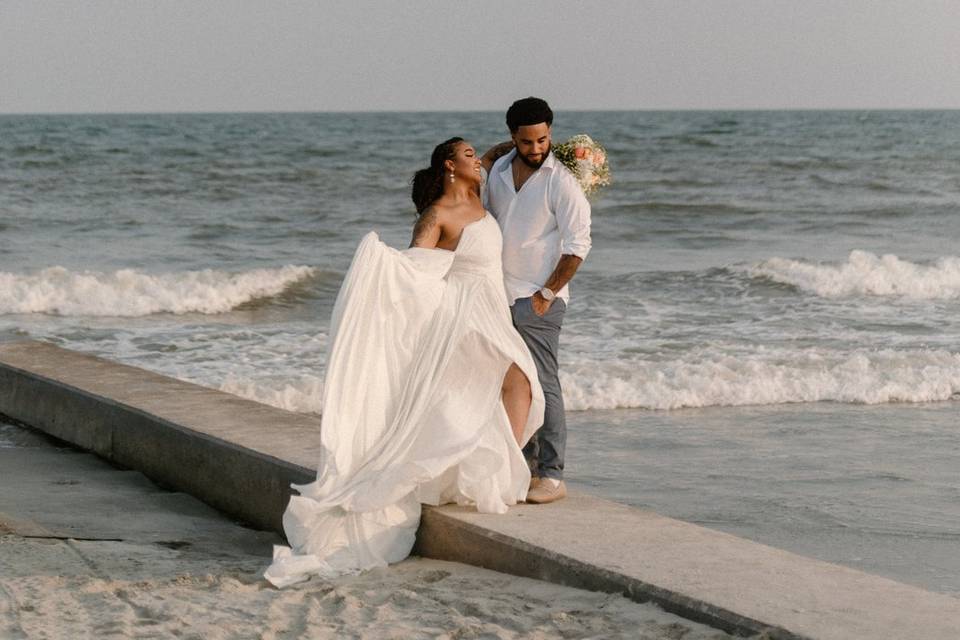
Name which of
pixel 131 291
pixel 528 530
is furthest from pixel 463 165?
pixel 131 291

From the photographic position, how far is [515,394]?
16.8 ft

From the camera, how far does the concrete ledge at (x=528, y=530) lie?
3832mm

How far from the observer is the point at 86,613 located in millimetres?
4199

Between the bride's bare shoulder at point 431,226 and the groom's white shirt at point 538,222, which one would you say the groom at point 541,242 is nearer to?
the groom's white shirt at point 538,222

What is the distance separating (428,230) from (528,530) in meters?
1.18

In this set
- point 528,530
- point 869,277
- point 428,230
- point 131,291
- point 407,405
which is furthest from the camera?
point 869,277

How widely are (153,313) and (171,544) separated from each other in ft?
33.9

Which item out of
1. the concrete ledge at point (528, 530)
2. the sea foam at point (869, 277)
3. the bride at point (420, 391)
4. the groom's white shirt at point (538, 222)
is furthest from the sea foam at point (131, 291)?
the bride at point (420, 391)

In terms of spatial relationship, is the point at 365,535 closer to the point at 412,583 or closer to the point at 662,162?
the point at 412,583

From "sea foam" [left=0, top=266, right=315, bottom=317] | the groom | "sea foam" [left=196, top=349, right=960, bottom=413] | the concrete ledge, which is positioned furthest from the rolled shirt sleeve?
"sea foam" [left=0, top=266, right=315, bottom=317]

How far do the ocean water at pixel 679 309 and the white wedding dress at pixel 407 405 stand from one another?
182cm

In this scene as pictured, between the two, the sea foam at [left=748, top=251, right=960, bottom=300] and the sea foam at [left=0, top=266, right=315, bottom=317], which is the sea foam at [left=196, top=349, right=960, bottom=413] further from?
the sea foam at [left=748, top=251, right=960, bottom=300]

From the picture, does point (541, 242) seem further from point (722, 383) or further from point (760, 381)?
point (760, 381)

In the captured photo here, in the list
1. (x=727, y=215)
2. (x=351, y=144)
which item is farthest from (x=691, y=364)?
(x=351, y=144)
